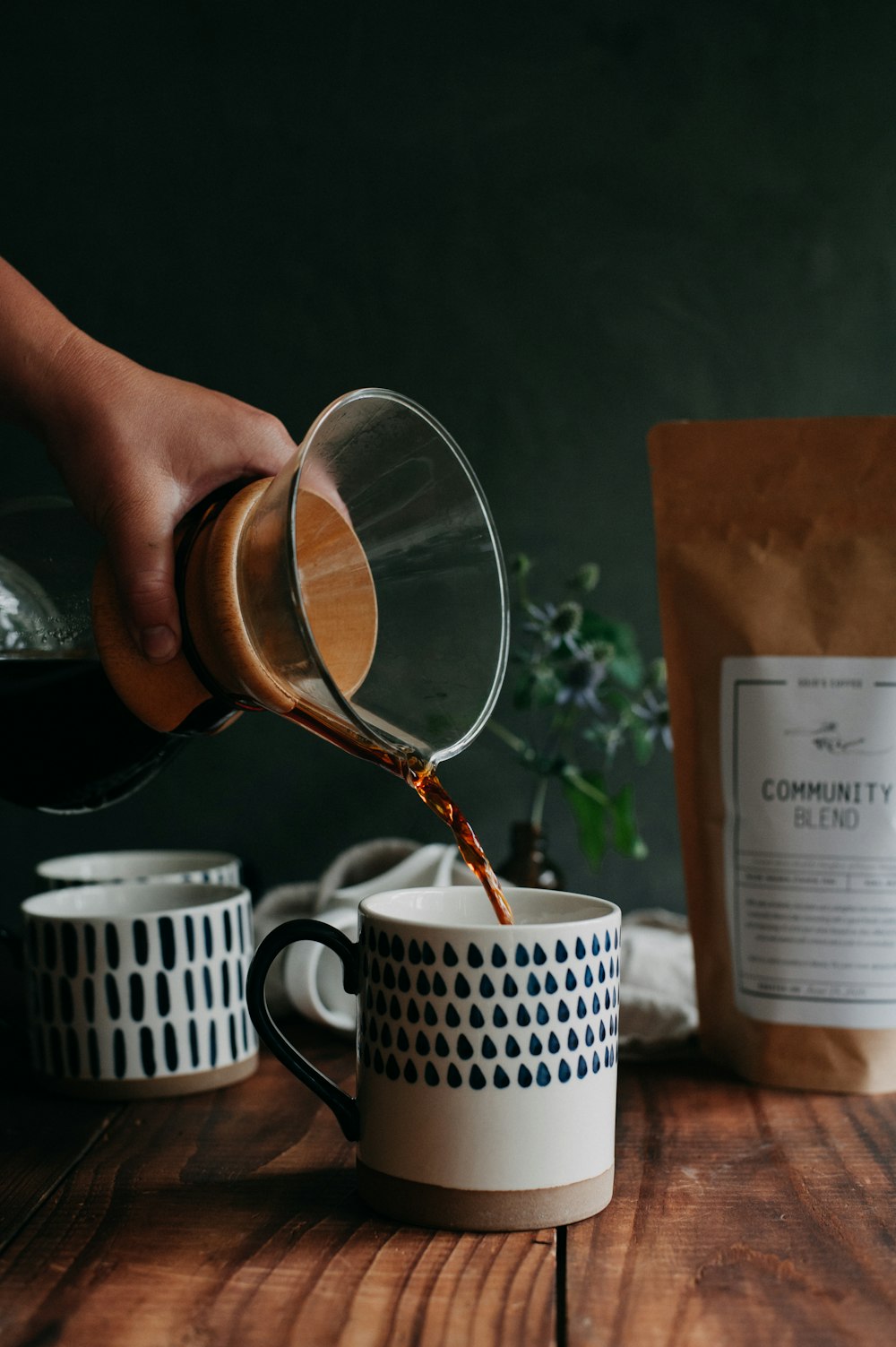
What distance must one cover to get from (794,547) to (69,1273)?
0.61 metres

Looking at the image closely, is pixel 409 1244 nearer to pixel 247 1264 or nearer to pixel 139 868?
pixel 247 1264

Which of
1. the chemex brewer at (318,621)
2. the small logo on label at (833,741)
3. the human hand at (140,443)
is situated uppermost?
the human hand at (140,443)

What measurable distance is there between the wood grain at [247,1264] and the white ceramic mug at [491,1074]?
0.02 metres

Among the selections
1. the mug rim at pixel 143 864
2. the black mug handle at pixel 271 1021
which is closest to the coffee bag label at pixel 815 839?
the black mug handle at pixel 271 1021

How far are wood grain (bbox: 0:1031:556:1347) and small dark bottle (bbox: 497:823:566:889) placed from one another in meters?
0.38

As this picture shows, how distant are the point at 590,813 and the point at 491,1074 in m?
0.60

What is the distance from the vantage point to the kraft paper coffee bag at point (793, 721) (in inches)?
31.8

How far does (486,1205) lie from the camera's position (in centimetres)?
58

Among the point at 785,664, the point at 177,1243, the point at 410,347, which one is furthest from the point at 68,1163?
the point at 410,347

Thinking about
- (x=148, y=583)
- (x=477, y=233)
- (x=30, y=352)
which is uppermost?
(x=477, y=233)

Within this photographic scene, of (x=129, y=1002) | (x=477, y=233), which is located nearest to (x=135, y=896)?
(x=129, y=1002)

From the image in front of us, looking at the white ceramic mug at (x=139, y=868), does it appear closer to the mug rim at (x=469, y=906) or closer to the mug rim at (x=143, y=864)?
the mug rim at (x=143, y=864)

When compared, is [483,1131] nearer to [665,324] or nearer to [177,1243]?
[177,1243]

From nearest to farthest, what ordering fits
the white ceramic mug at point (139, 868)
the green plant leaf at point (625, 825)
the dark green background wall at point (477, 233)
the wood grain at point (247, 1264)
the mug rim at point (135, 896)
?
the wood grain at point (247, 1264)
the mug rim at point (135, 896)
the white ceramic mug at point (139, 868)
the green plant leaf at point (625, 825)
the dark green background wall at point (477, 233)
